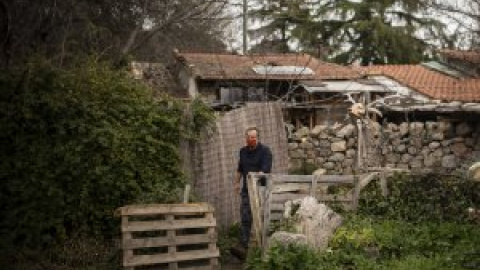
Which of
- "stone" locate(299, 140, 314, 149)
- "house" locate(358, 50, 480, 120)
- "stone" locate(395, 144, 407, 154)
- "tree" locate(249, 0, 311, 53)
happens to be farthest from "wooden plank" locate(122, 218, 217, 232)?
"tree" locate(249, 0, 311, 53)

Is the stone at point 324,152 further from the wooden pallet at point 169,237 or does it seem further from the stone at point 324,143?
the wooden pallet at point 169,237

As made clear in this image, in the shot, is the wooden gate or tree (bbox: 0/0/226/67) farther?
tree (bbox: 0/0/226/67)

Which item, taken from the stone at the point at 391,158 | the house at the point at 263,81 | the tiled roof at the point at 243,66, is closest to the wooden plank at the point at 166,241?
the stone at the point at 391,158

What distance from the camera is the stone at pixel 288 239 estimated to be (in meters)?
7.57

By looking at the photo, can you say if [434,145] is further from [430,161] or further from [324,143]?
[324,143]

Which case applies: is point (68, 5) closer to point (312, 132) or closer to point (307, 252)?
point (312, 132)

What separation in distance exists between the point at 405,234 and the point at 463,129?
6.06 metres

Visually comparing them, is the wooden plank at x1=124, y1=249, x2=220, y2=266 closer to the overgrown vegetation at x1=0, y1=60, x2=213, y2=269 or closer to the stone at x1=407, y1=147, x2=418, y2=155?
the overgrown vegetation at x1=0, y1=60, x2=213, y2=269

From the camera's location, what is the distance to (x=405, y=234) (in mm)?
8680

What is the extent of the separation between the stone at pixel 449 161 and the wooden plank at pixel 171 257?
746cm

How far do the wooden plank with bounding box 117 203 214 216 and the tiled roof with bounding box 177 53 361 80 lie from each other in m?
14.8

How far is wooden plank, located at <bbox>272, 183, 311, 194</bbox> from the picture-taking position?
352 inches

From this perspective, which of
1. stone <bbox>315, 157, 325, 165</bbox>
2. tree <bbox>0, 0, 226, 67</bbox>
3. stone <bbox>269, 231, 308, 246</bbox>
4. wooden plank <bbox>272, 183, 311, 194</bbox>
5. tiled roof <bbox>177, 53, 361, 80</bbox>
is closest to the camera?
stone <bbox>269, 231, 308, 246</bbox>

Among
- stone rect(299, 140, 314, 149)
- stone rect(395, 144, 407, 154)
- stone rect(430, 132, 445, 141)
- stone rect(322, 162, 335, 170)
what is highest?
stone rect(430, 132, 445, 141)
